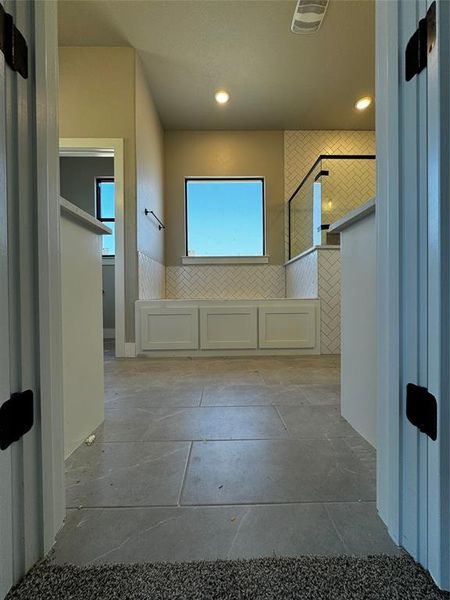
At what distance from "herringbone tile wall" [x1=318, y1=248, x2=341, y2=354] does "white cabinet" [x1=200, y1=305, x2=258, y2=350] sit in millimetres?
694

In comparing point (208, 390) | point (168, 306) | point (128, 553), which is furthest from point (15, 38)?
point (168, 306)

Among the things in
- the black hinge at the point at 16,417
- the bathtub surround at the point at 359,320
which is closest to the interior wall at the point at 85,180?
the bathtub surround at the point at 359,320

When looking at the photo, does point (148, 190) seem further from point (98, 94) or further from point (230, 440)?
point (230, 440)

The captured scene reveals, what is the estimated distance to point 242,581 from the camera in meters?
0.59

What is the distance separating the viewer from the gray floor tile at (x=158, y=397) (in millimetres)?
1638

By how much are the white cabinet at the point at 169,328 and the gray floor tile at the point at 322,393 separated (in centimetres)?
149

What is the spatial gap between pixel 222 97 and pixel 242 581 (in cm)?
424

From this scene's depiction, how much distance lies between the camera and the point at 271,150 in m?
4.49

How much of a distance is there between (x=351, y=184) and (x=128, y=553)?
366 centimetres

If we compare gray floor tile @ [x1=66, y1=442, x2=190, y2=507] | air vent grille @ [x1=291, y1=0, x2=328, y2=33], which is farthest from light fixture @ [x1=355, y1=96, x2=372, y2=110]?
gray floor tile @ [x1=66, y1=442, x2=190, y2=507]

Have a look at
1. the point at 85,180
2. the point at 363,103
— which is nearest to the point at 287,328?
the point at 363,103

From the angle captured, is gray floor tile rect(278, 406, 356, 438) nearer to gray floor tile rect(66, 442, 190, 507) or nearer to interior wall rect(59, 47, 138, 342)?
gray floor tile rect(66, 442, 190, 507)

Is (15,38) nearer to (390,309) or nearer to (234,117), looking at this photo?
(390,309)

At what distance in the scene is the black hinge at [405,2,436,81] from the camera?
1.93ft
